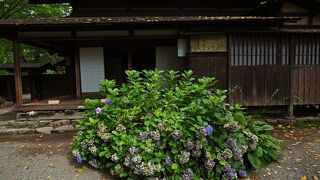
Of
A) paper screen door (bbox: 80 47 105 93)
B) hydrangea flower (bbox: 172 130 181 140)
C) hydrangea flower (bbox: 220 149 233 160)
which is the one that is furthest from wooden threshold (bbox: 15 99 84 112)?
hydrangea flower (bbox: 220 149 233 160)

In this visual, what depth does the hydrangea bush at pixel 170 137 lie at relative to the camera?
436 cm

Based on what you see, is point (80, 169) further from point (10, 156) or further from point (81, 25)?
point (81, 25)

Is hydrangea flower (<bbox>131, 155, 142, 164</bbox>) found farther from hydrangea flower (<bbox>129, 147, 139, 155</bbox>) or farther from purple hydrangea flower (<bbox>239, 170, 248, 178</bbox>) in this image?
purple hydrangea flower (<bbox>239, 170, 248, 178</bbox>)

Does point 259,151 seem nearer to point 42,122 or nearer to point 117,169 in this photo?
point 117,169

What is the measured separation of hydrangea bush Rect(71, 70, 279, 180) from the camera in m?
4.36

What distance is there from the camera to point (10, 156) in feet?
19.1

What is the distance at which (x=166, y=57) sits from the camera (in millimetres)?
11031

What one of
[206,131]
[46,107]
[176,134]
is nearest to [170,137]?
[176,134]

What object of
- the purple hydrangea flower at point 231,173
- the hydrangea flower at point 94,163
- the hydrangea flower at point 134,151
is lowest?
the purple hydrangea flower at point 231,173

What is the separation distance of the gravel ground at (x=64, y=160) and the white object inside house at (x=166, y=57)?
16.3 feet

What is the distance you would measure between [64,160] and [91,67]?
18.5 ft

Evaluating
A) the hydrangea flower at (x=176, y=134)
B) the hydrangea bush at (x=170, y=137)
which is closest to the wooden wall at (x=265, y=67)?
the hydrangea bush at (x=170, y=137)

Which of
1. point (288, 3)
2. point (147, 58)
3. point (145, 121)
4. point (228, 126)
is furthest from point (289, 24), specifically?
point (145, 121)

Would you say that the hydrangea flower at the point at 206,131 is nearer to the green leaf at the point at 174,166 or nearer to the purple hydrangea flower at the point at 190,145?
the purple hydrangea flower at the point at 190,145
